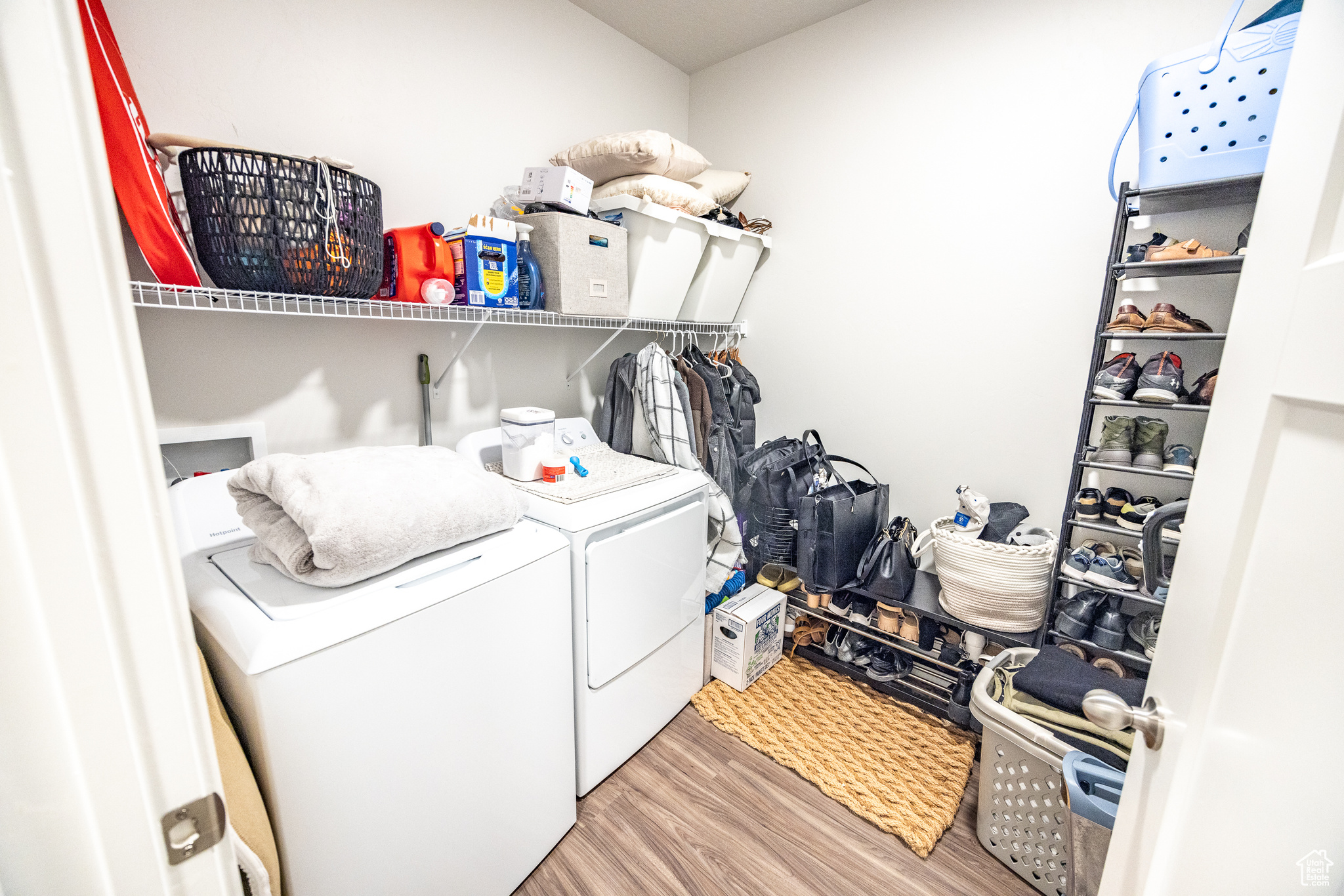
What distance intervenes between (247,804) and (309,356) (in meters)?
1.14

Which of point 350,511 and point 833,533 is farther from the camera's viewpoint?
point 833,533

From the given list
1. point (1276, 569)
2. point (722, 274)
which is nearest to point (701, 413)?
point (722, 274)

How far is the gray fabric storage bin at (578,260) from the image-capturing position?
5.50 ft

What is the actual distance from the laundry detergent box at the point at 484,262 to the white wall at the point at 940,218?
4.36 feet

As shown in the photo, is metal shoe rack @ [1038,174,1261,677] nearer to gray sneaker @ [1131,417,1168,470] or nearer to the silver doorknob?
gray sneaker @ [1131,417,1168,470]

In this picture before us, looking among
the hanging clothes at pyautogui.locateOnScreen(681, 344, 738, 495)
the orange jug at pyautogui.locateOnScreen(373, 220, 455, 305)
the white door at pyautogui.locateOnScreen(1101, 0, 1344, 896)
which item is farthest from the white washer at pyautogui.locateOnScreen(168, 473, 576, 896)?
the white door at pyautogui.locateOnScreen(1101, 0, 1344, 896)

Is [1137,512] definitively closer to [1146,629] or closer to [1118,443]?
[1118,443]

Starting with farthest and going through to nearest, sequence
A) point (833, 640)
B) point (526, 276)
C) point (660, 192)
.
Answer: point (833, 640), point (660, 192), point (526, 276)

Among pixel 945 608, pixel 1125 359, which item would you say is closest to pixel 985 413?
pixel 1125 359

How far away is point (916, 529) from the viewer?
7.34ft

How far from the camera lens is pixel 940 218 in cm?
203

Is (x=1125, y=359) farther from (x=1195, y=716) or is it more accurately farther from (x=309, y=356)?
(x=309, y=356)

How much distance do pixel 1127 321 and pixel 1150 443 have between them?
365 mm

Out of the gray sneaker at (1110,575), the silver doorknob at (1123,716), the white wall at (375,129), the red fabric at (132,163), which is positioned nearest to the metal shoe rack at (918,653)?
the gray sneaker at (1110,575)
